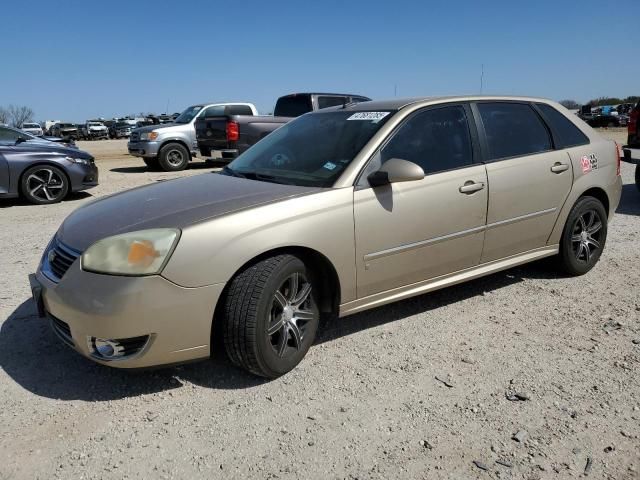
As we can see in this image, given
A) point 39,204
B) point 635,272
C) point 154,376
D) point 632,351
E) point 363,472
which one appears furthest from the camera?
point 39,204

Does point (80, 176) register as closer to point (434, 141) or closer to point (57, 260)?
point (57, 260)

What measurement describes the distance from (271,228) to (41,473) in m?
1.54

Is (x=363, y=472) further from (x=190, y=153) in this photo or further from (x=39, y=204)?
(x=190, y=153)

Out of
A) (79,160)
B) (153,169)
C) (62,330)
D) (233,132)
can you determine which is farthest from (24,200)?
(62,330)

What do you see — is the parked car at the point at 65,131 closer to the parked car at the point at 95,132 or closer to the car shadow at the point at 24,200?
the parked car at the point at 95,132

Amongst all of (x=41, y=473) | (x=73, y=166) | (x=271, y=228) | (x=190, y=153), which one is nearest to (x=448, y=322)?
(x=271, y=228)

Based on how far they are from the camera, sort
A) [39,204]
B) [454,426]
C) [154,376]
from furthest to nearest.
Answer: [39,204]
[154,376]
[454,426]

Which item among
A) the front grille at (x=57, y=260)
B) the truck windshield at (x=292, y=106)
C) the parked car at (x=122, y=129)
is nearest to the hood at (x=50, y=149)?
the truck windshield at (x=292, y=106)

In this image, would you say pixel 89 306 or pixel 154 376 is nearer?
pixel 89 306

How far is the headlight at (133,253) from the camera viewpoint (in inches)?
104

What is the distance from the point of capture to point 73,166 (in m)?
8.98

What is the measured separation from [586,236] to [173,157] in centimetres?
1098

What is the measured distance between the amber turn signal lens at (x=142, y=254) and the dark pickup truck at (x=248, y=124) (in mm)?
9073

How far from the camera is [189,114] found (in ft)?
47.2
